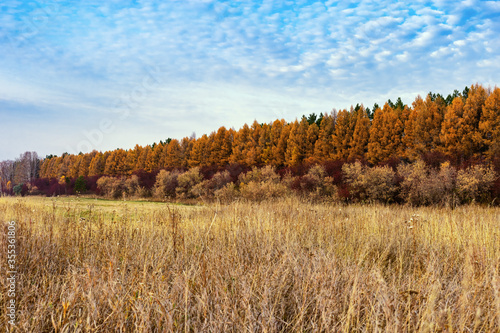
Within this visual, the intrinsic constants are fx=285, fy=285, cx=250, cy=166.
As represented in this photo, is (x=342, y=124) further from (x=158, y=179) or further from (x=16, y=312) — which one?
(x=16, y=312)

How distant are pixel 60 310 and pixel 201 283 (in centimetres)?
117

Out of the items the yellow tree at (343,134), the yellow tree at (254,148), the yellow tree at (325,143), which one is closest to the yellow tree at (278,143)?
the yellow tree at (254,148)

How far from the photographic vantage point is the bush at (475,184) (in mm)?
14898

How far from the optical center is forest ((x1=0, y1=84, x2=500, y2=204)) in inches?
661

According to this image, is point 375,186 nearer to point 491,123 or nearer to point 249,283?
point 491,123

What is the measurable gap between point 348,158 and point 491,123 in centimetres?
1109

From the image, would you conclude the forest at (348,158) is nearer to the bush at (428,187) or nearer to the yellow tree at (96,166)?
the bush at (428,187)

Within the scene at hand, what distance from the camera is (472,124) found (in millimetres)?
24141

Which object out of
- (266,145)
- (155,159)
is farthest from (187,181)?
(155,159)

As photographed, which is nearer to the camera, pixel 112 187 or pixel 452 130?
pixel 452 130

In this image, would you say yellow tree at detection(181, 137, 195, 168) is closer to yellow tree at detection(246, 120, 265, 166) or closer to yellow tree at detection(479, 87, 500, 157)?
yellow tree at detection(246, 120, 265, 166)

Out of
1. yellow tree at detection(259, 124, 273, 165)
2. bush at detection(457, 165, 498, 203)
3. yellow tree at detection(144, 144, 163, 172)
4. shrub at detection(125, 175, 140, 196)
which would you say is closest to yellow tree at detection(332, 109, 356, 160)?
yellow tree at detection(259, 124, 273, 165)

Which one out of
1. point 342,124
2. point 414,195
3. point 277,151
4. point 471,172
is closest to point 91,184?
point 277,151

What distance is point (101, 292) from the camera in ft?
8.09
